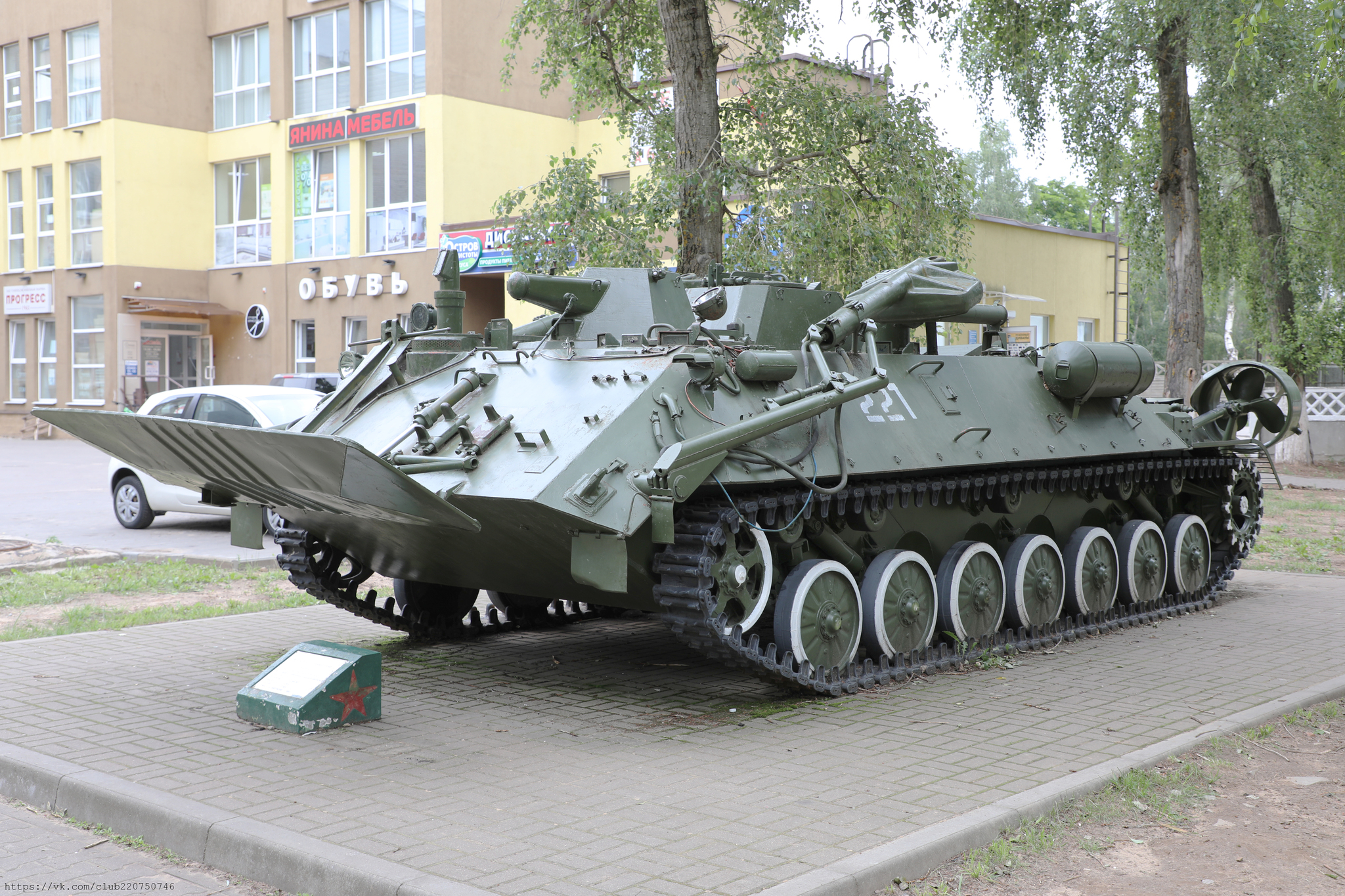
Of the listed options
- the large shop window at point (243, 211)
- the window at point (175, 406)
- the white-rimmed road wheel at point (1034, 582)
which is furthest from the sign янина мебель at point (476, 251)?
the white-rimmed road wheel at point (1034, 582)

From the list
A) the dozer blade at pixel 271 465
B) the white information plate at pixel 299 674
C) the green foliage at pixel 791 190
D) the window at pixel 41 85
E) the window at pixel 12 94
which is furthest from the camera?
the window at pixel 12 94

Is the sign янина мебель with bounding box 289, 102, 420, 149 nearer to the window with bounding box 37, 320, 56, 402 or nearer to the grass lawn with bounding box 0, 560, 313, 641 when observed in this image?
the window with bounding box 37, 320, 56, 402

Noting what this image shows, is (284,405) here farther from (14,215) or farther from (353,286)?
(14,215)

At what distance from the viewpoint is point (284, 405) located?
14719 mm

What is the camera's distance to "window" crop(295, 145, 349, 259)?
102ft

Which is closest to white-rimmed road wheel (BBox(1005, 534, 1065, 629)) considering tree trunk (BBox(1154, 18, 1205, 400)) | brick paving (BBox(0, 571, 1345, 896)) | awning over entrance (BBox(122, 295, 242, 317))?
brick paving (BBox(0, 571, 1345, 896))

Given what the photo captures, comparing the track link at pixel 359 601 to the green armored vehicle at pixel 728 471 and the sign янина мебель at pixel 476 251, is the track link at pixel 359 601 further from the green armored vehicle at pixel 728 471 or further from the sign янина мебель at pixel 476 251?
the sign янина мебель at pixel 476 251

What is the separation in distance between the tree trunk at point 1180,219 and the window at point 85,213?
86.1ft

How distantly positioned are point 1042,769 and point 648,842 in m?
2.05

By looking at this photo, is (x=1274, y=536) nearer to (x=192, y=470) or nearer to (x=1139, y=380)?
(x=1139, y=380)

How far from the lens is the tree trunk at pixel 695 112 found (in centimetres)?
1373

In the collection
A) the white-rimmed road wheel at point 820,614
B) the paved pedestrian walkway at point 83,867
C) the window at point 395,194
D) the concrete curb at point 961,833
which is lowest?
the paved pedestrian walkway at point 83,867

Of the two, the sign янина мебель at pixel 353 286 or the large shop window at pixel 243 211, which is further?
the large shop window at pixel 243 211

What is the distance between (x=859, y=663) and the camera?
810 cm
